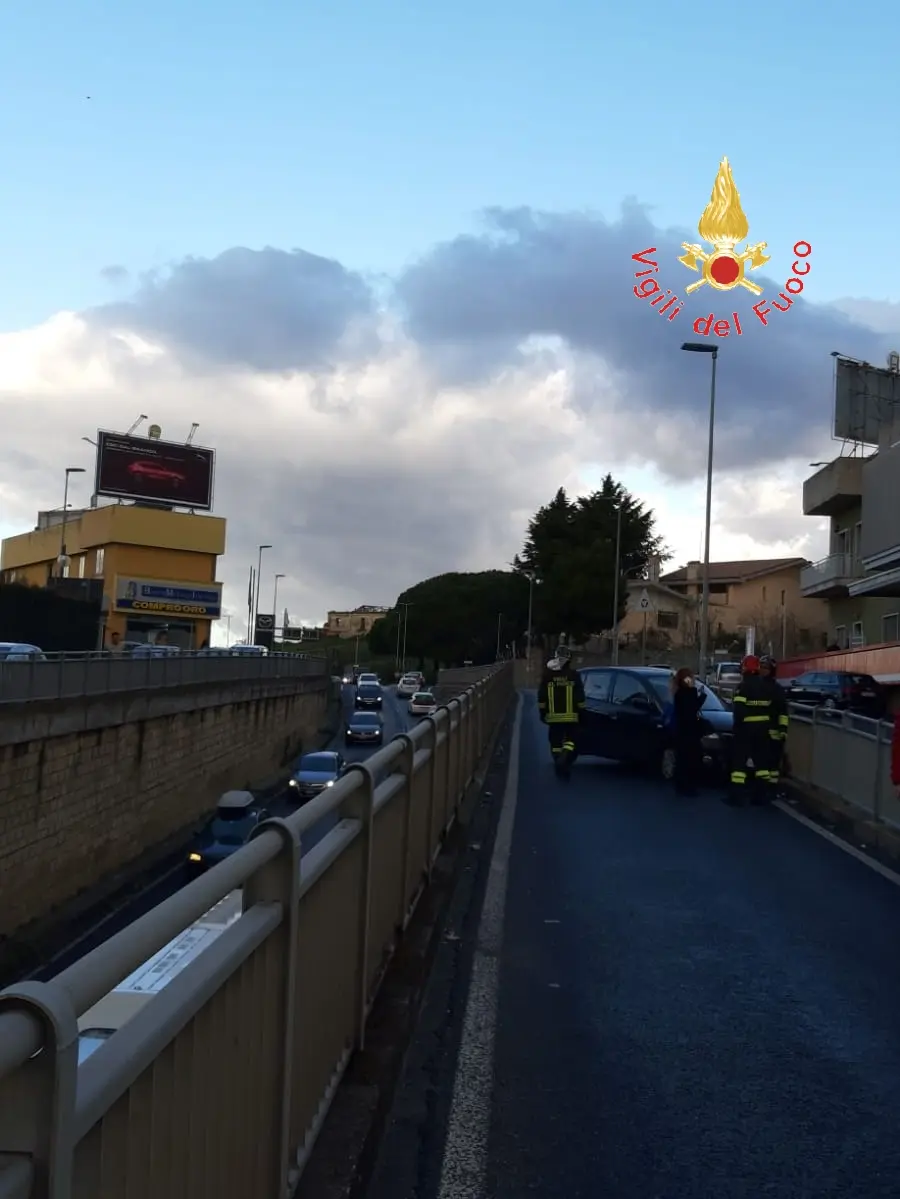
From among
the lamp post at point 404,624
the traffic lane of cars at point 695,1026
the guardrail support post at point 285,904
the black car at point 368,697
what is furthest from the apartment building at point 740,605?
the guardrail support post at point 285,904

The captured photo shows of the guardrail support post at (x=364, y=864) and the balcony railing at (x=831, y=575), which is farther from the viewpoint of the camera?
the balcony railing at (x=831, y=575)

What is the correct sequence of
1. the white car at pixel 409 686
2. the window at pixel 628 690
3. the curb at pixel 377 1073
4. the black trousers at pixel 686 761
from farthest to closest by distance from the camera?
the white car at pixel 409 686
the window at pixel 628 690
the black trousers at pixel 686 761
the curb at pixel 377 1073

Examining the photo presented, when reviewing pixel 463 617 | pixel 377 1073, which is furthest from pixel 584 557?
pixel 377 1073

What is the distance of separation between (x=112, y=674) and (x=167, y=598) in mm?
57071

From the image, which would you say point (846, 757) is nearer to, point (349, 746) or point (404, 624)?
point (349, 746)

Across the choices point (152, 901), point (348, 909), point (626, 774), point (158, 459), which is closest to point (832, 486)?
point (152, 901)

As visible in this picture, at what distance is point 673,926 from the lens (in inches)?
361

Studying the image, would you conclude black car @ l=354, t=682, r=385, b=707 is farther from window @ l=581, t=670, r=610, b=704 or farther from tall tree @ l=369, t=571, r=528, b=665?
window @ l=581, t=670, r=610, b=704

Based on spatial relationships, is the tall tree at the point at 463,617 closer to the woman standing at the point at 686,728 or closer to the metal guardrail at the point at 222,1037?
the woman standing at the point at 686,728

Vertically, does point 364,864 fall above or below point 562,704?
below

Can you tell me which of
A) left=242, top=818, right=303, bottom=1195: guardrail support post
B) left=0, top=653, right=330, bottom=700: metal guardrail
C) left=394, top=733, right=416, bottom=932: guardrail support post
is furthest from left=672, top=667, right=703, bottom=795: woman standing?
left=242, top=818, right=303, bottom=1195: guardrail support post

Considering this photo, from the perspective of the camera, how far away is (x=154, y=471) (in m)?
87.7

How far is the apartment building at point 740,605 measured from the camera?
86.9 meters

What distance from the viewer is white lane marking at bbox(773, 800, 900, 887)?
38.0 feet
